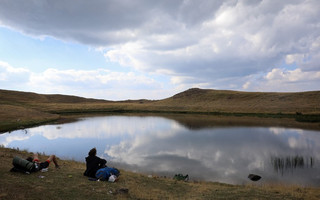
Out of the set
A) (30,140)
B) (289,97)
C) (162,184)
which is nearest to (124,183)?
(162,184)

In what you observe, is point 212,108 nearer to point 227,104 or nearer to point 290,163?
point 227,104

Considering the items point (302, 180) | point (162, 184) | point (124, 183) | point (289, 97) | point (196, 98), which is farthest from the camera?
point (196, 98)

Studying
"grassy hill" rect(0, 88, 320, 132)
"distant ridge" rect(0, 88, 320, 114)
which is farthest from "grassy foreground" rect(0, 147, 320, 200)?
"distant ridge" rect(0, 88, 320, 114)

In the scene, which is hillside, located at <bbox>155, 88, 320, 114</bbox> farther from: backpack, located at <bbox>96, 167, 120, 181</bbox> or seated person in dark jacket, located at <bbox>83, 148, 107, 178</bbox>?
seated person in dark jacket, located at <bbox>83, 148, 107, 178</bbox>

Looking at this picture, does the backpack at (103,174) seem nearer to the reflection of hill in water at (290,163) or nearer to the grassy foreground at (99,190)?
the grassy foreground at (99,190)

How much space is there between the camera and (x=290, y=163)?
70.8ft

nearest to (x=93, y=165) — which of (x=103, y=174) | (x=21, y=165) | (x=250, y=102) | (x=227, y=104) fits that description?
(x=103, y=174)

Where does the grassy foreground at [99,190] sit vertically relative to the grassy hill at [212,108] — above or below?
below

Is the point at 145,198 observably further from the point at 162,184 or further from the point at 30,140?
the point at 30,140

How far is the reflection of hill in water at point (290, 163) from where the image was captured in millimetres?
20383

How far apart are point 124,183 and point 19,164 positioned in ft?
18.7

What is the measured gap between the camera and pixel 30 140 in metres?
35.5

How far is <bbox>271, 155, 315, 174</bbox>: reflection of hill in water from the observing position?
2038 cm

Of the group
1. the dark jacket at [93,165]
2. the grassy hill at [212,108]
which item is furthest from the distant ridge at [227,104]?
the dark jacket at [93,165]
